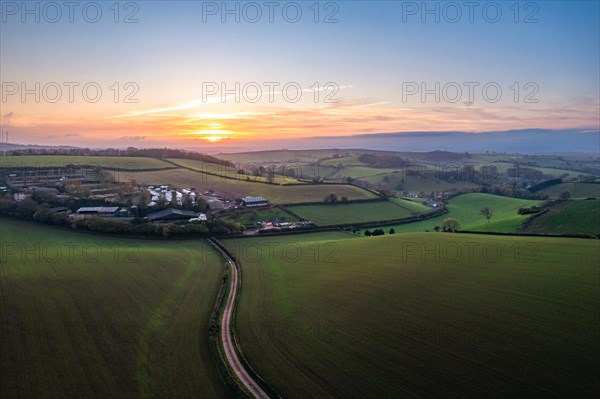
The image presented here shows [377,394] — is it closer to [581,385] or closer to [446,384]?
[446,384]

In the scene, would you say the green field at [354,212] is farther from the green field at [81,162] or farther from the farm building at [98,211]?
the green field at [81,162]

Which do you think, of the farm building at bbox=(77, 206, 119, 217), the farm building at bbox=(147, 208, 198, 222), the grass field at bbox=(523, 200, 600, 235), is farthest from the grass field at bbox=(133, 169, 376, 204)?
the grass field at bbox=(523, 200, 600, 235)

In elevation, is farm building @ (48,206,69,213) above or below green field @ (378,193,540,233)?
above

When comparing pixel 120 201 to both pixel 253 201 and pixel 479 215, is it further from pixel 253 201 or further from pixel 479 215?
pixel 479 215

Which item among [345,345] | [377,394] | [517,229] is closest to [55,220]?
[345,345]

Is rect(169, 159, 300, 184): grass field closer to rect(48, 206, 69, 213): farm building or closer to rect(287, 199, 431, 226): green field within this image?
rect(287, 199, 431, 226): green field

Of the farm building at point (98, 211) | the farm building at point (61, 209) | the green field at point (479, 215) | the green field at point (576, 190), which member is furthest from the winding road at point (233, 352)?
the green field at point (576, 190)
